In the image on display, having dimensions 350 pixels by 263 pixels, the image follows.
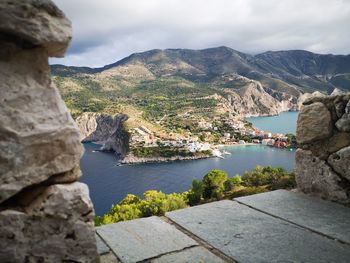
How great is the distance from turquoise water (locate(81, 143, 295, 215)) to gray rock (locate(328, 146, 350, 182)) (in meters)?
57.1

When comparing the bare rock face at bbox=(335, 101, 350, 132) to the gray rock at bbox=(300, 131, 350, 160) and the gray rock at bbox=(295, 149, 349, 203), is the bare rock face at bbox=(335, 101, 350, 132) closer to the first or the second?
the gray rock at bbox=(300, 131, 350, 160)

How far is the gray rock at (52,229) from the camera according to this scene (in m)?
1.78

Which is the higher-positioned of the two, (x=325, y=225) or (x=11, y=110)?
(x=11, y=110)

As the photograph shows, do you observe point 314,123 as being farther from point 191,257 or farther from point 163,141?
point 163,141

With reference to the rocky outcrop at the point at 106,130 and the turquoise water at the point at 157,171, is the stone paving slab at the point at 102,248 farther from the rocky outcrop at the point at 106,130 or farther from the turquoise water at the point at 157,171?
the rocky outcrop at the point at 106,130

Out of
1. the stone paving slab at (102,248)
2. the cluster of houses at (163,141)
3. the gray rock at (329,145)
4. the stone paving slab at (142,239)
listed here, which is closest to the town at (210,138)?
the cluster of houses at (163,141)

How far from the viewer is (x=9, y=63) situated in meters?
1.82

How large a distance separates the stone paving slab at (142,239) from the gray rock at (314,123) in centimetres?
200

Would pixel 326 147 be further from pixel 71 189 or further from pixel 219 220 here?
pixel 71 189

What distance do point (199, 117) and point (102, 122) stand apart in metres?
36.7

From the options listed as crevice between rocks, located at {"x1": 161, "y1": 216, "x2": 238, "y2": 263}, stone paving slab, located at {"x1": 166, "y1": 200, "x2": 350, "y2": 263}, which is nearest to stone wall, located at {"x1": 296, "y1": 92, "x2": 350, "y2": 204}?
stone paving slab, located at {"x1": 166, "y1": 200, "x2": 350, "y2": 263}

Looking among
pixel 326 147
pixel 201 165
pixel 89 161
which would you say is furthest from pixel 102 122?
pixel 326 147

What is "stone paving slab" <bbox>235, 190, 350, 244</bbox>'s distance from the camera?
294 centimetres

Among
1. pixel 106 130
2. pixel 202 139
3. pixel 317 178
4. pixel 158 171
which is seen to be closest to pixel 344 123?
pixel 317 178
